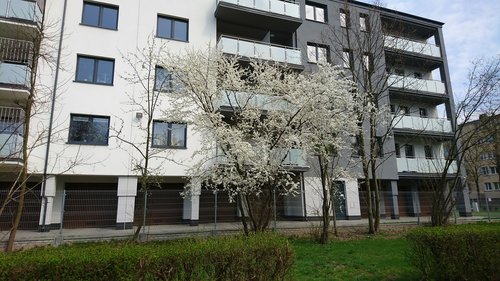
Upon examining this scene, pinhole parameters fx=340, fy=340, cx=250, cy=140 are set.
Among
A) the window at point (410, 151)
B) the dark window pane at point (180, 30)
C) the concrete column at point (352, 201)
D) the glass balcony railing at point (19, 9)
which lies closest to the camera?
the glass balcony railing at point (19, 9)

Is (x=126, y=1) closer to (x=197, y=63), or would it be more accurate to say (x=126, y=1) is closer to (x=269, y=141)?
(x=197, y=63)

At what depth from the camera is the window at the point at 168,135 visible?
1845 cm

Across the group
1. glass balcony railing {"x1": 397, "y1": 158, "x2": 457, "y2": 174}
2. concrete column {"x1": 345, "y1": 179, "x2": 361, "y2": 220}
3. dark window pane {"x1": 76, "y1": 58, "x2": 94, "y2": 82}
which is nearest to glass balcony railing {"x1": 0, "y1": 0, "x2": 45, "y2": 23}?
dark window pane {"x1": 76, "y1": 58, "x2": 94, "y2": 82}

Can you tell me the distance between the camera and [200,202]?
18156 mm

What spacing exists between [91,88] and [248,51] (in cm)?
885

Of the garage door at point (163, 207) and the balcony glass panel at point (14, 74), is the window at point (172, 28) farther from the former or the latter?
the garage door at point (163, 207)

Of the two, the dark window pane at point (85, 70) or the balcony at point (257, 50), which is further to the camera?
the balcony at point (257, 50)

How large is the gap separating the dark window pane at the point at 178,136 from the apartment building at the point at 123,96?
2.2 inches

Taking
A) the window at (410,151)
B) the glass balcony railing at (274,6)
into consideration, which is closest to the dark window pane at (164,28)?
the glass balcony railing at (274,6)

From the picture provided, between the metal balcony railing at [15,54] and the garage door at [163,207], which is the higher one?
the metal balcony railing at [15,54]

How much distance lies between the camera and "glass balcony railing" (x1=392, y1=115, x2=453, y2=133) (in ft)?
84.8

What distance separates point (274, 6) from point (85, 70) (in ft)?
39.8

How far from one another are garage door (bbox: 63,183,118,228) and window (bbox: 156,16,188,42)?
31.5ft

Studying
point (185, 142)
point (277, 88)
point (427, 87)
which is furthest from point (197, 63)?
point (427, 87)
